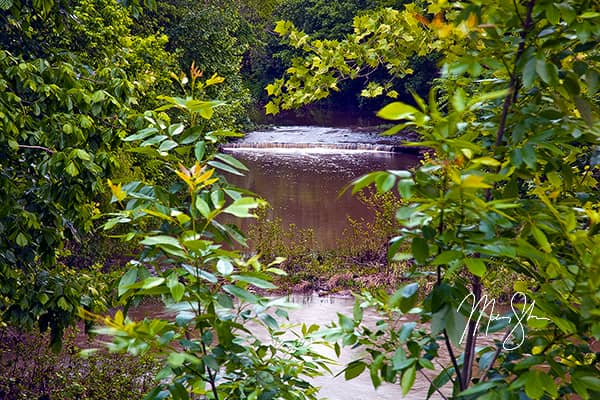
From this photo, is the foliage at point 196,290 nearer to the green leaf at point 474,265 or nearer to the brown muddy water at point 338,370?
the green leaf at point 474,265

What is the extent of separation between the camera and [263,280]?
124 cm

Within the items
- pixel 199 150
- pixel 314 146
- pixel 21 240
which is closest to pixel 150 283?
pixel 199 150

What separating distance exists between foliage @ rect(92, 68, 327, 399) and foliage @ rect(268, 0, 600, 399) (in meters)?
0.20

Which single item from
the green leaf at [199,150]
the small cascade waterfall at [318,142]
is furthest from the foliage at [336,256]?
the small cascade waterfall at [318,142]

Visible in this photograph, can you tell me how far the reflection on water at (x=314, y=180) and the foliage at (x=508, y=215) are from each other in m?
9.39

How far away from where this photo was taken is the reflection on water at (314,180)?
46.2 feet

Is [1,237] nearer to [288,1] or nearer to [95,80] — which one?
[95,80]

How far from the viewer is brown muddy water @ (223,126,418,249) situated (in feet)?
47.1

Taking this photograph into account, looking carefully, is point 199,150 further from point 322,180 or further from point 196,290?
point 322,180

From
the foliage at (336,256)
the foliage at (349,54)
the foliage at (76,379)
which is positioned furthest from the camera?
the foliage at (336,256)

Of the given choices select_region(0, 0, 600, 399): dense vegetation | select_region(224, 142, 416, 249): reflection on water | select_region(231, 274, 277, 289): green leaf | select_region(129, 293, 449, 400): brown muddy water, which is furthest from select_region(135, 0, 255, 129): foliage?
select_region(231, 274, 277, 289): green leaf

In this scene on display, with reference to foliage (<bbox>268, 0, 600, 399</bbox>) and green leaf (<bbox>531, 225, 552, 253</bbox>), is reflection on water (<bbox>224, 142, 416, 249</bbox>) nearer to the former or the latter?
foliage (<bbox>268, 0, 600, 399</bbox>)

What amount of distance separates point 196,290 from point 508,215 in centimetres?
60

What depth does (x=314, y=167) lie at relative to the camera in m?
20.7
